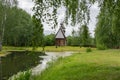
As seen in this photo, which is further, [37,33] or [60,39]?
[60,39]

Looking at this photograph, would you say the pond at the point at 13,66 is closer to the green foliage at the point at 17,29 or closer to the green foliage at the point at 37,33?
the green foliage at the point at 37,33

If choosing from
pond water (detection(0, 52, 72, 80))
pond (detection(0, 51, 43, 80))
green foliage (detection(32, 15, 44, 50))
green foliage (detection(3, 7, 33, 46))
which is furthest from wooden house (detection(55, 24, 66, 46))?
green foliage (detection(32, 15, 44, 50))

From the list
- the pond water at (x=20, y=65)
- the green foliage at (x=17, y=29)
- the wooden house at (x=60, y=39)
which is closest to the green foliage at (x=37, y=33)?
the pond water at (x=20, y=65)

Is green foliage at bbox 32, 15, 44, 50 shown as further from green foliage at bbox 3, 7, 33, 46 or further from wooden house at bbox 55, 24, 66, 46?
wooden house at bbox 55, 24, 66, 46

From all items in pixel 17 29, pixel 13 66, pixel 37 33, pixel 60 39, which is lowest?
pixel 13 66

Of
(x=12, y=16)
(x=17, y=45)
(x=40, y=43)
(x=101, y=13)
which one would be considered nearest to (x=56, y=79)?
(x=101, y=13)

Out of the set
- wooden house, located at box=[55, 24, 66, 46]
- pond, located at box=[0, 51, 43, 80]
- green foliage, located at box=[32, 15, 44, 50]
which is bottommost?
pond, located at box=[0, 51, 43, 80]

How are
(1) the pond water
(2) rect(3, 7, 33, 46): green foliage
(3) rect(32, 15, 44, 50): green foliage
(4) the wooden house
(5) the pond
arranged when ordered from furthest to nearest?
(4) the wooden house → (2) rect(3, 7, 33, 46): green foliage → (1) the pond water → (5) the pond → (3) rect(32, 15, 44, 50): green foliage

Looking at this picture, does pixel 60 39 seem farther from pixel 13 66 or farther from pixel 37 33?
pixel 37 33

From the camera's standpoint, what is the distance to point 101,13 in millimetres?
11758

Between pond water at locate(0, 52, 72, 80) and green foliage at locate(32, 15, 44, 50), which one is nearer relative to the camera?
green foliage at locate(32, 15, 44, 50)

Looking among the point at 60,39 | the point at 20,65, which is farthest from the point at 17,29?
the point at 20,65

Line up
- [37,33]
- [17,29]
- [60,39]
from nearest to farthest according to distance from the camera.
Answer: [37,33] < [17,29] < [60,39]

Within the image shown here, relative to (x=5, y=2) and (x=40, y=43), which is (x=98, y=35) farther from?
(x=40, y=43)
